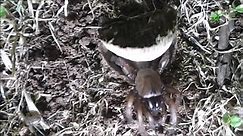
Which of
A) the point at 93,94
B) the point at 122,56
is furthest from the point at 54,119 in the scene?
the point at 122,56

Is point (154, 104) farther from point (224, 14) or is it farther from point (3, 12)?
point (3, 12)

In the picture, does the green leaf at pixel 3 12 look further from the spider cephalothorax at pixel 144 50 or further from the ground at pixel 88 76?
the spider cephalothorax at pixel 144 50

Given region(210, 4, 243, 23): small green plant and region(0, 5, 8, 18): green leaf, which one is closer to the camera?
region(0, 5, 8, 18): green leaf

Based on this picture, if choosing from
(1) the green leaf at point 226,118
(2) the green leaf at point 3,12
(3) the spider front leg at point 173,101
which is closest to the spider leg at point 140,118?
(3) the spider front leg at point 173,101

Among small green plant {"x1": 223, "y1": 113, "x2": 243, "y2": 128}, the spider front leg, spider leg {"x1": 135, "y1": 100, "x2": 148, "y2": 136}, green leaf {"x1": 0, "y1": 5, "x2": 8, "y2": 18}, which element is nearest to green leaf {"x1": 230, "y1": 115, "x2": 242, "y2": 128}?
small green plant {"x1": 223, "y1": 113, "x2": 243, "y2": 128}

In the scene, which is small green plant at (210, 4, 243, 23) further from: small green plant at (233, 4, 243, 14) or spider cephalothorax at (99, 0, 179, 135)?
spider cephalothorax at (99, 0, 179, 135)

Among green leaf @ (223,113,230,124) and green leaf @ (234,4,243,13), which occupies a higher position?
green leaf @ (234,4,243,13)

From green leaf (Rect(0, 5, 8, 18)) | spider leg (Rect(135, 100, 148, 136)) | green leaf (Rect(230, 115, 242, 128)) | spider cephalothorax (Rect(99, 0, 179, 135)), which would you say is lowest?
green leaf (Rect(230, 115, 242, 128))
